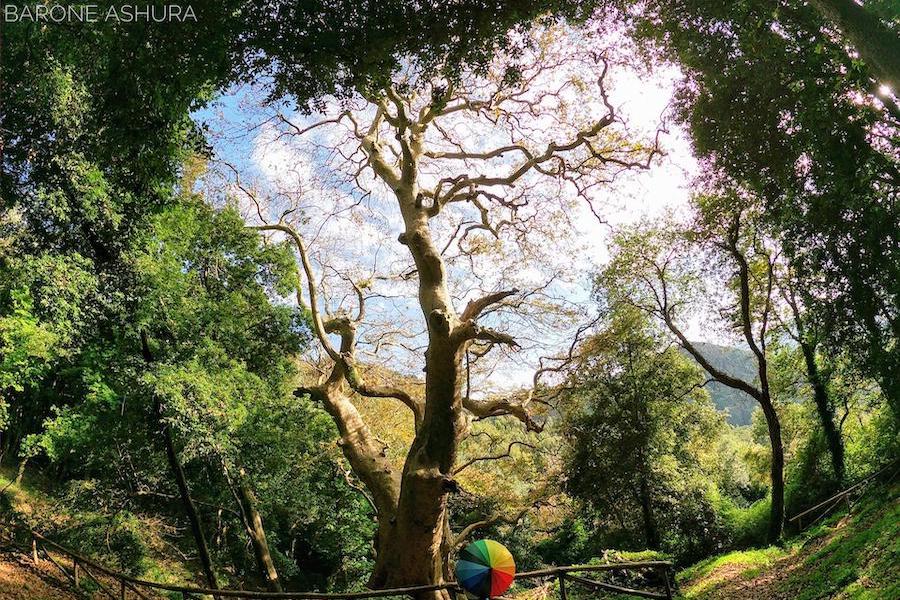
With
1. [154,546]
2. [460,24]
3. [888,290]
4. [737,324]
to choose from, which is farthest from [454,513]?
[460,24]

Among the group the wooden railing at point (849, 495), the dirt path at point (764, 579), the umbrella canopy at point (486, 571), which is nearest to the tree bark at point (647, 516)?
the wooden railing at point (849, 495)

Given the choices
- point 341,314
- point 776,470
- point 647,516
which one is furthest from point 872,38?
point 647,516

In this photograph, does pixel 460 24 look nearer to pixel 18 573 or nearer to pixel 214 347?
pixel 214 347

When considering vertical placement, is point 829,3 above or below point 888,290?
above

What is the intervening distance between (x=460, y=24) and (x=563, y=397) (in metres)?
11.1

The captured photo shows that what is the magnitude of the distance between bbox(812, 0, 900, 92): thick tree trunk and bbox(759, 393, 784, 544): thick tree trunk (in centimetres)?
1025

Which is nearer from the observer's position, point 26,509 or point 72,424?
point 72,424

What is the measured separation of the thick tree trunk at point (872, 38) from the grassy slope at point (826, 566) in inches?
203

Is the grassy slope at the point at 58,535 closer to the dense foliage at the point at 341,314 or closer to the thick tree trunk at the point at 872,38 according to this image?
the dense foliage at the point at 341,314

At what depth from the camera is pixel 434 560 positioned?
745cm

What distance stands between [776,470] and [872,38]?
11.3 meters

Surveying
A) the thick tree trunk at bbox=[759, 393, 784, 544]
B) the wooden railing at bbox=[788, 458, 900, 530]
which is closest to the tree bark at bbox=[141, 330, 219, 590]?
the thick tree trunk at bbox=[759, 393, 784, 544]

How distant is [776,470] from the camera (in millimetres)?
12719

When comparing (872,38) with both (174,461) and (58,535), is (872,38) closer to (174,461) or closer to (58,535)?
(174,461)
